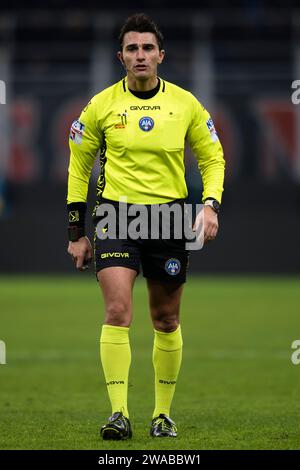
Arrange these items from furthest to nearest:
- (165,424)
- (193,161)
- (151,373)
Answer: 1. (193,161)
2. (151,373)
3. (165,424)

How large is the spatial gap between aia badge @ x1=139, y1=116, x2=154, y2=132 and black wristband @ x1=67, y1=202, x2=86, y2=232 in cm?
59

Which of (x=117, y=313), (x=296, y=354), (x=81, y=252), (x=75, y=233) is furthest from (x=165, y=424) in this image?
(x=296, y=354)

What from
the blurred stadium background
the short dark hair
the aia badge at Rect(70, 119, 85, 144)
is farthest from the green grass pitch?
the blurred stadium background

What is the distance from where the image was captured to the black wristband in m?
6.58

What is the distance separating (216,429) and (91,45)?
18305mm

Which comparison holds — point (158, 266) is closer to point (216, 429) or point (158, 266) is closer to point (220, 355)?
point (216, 429)

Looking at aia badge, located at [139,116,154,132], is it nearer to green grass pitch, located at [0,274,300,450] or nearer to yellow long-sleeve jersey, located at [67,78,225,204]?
yellow long-sleeve jersey, located at [67,78,225,204]

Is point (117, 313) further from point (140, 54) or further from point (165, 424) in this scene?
point (140, 54)

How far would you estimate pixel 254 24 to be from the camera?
24.5m

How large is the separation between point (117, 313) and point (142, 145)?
0.96 m

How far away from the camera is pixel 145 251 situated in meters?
6.41

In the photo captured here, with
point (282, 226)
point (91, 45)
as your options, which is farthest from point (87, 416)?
point (91, 45)

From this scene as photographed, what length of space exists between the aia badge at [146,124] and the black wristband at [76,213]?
590mm

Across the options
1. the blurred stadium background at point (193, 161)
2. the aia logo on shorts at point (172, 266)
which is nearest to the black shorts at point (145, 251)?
the aia logo on shorts at point (172, 266)
